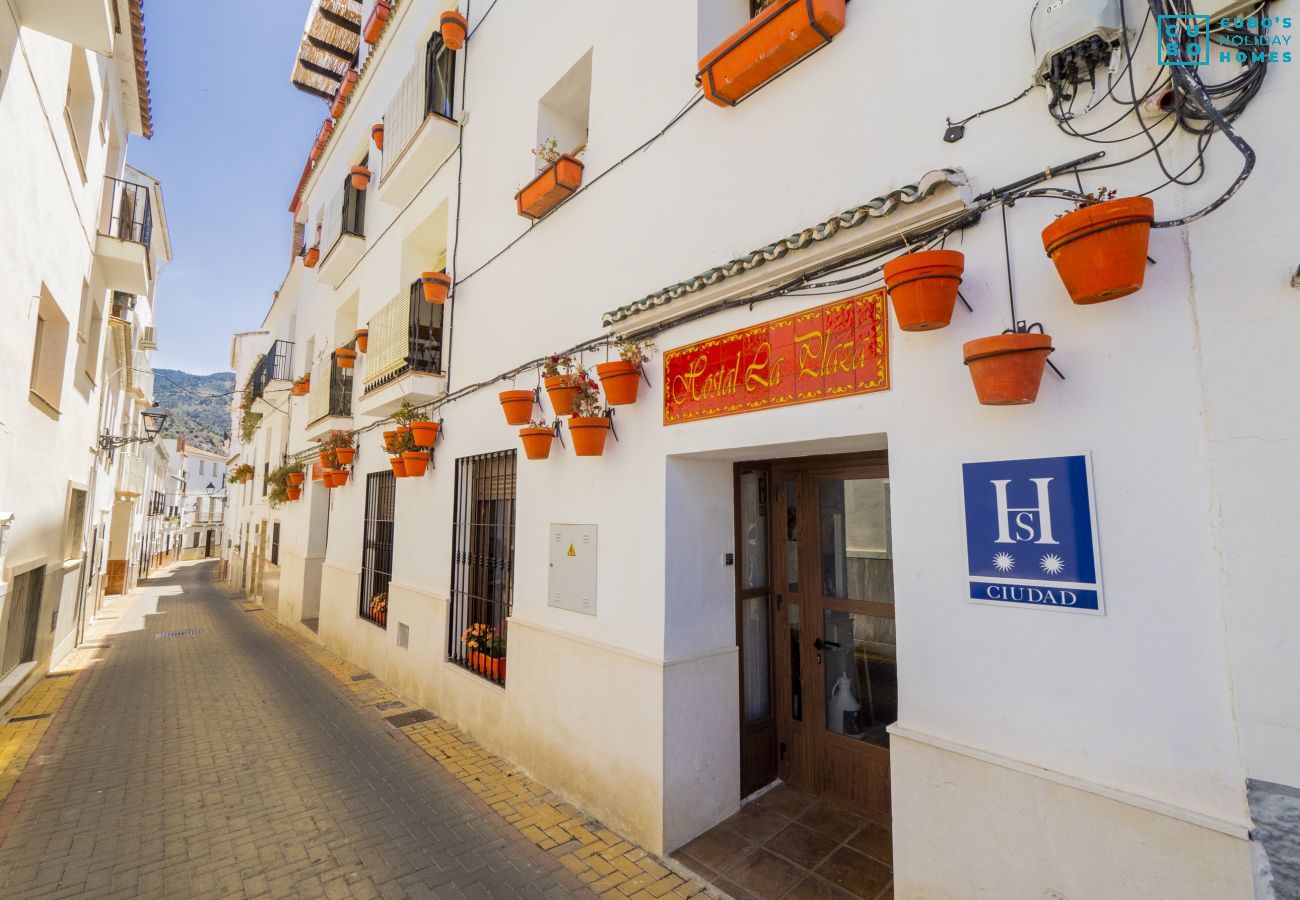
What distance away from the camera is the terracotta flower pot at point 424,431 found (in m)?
6.88

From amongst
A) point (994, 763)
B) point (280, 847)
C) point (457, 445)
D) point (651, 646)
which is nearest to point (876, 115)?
point (994, 763)

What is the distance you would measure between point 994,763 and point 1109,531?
1024 millimetres

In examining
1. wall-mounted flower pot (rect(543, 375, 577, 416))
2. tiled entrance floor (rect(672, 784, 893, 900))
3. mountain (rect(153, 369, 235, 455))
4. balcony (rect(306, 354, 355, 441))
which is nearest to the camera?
tiled entrance floor (rect(672, 784, 893, 900))

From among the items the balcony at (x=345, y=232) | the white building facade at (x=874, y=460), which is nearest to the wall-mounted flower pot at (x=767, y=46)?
the white building facade at (x=874, y=460)

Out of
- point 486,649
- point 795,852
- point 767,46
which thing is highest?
point 767,46

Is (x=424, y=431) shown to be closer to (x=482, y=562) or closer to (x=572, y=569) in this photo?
(x=482, y=562)

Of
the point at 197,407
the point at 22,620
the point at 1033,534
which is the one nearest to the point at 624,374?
the point at 1033,534

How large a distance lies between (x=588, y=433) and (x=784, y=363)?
1.63 m

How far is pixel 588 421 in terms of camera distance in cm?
432

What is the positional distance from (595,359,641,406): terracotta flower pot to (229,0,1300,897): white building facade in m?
0.26

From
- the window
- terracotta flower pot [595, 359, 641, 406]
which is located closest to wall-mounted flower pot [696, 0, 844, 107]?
terracotta flower pot [595, 359, 641, 406]

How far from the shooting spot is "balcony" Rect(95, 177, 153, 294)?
826cm

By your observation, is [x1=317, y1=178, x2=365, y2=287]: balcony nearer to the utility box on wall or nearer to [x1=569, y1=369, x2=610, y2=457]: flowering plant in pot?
[x1=569, y1=369, x2=610, y2=457]: flowering plant in pot

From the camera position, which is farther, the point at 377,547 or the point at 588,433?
the point at 377,547
